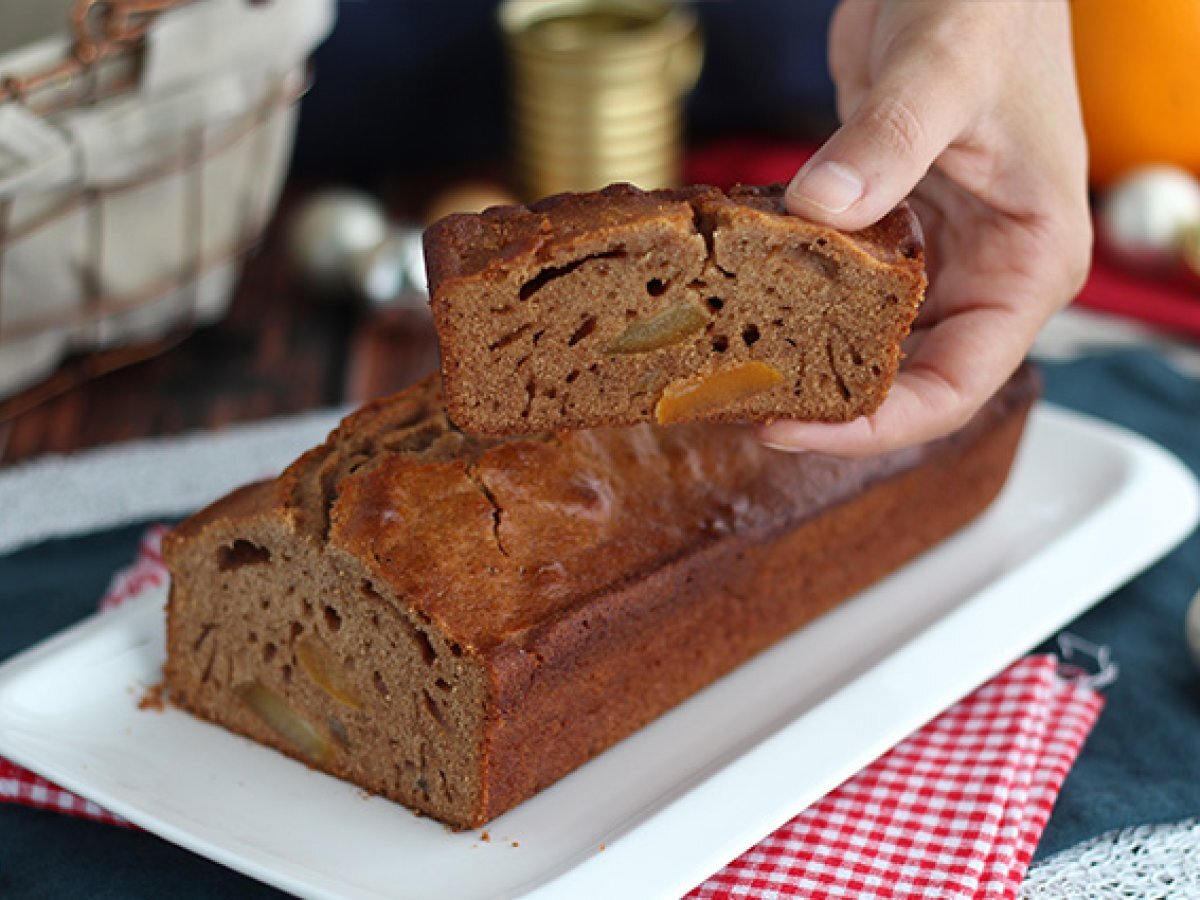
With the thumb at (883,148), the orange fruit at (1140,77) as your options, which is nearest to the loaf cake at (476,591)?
the thumb at (883,148)

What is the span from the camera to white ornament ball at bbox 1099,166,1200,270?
14.5ft

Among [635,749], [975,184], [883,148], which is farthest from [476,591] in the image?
[975,184]

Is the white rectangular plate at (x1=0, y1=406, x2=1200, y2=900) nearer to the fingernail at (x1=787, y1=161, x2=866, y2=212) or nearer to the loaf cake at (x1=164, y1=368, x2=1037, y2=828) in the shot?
the loaf cake at (x1=164, y1=368, x2=1037, y2=828)

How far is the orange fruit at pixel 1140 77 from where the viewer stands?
14.9ft

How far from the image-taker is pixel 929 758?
263 centimetres

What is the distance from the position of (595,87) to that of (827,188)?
2317mm

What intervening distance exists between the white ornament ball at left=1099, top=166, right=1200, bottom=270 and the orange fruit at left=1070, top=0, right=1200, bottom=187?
10.1 inches

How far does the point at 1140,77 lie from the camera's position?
4.62m

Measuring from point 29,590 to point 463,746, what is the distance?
124cm

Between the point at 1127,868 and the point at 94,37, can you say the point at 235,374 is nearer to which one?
the point at 94,37

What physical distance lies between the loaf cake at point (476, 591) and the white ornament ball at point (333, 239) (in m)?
1.73

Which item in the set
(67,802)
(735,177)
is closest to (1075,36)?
(735,177)

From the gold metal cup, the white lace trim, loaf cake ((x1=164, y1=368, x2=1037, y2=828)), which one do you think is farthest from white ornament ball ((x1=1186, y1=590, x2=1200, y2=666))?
the gold metal cup

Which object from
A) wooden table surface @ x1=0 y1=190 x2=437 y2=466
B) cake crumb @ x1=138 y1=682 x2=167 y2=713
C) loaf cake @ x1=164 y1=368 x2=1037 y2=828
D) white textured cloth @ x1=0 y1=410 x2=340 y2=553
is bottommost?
wooden table surface @ x1=0 y1=190 x2=437 y2=466
